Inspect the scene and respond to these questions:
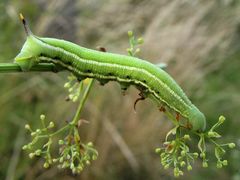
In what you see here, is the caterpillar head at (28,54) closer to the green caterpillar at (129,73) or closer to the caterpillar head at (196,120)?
the green caterpillar at (129,73)

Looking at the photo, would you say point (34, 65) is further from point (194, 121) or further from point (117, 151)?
point (117, 151)

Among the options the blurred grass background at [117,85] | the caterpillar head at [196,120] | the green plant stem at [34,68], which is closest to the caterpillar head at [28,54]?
the green plant stem at [34,68]

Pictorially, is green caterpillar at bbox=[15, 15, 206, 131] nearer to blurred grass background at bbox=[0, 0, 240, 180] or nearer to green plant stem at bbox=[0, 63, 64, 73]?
green plant stem at bbox=[0, 63, 64, 73]

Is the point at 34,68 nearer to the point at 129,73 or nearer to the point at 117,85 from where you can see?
the point at 129,73

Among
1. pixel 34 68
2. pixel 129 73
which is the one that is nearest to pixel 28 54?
pixel 34 68

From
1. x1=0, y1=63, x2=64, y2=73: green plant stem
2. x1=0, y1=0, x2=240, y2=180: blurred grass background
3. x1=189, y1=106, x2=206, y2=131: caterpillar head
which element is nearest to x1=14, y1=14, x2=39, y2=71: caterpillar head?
x1=0, y1=63, x2=64, y2=73: green plant stem
